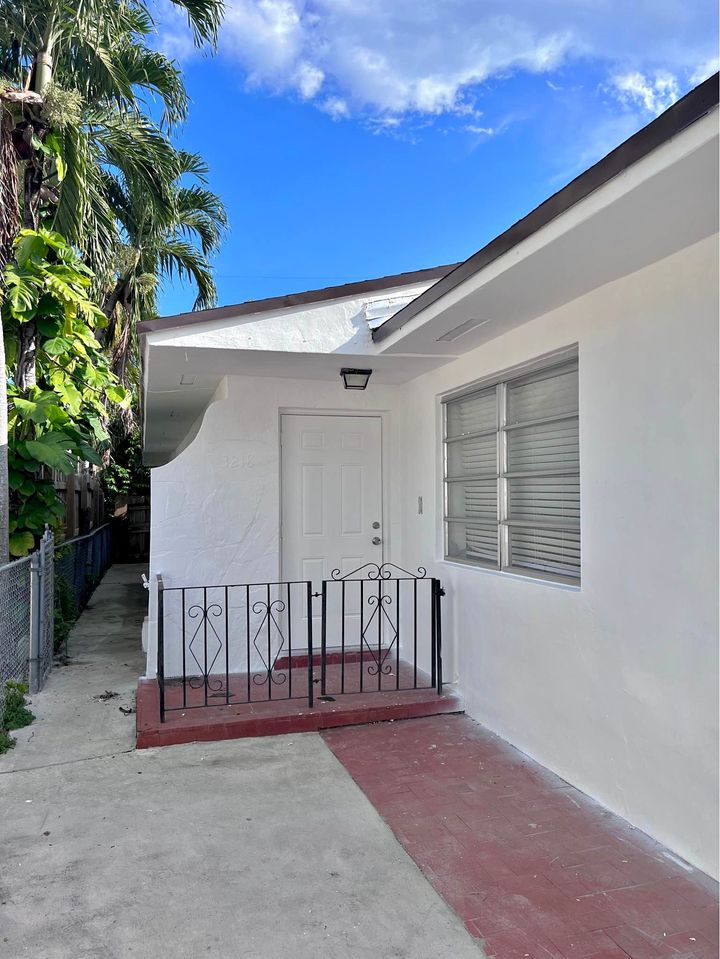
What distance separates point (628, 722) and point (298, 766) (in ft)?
6.14

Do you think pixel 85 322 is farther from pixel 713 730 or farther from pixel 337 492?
pixel 713 730

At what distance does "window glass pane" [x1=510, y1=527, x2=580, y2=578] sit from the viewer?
12.6ft

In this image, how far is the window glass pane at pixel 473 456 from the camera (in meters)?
4.74

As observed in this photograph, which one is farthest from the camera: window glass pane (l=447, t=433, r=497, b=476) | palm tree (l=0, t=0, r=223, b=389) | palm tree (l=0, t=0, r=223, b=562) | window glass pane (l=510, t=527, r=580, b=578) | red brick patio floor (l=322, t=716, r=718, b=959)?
palm tree (l=0, t=0, r=223, b=389)

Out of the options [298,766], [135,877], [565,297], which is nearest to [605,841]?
[298,766]

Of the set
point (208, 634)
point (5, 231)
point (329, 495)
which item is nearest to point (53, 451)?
point (5, 231)

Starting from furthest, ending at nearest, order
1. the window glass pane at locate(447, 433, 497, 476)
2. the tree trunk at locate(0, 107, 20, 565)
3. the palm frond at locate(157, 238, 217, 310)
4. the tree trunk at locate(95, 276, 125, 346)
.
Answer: the palm frond at locate(157, 238, 217, 310)
the tree trunk at locate(95, 276, 125, 346)
the tree trunk at locate(0, 107, 20, 565)
the window glass pane at locate(447, 433, 497, 476)

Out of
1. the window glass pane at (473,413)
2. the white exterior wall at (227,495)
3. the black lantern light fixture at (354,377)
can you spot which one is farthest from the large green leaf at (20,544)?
the window glass pane at (473,413)

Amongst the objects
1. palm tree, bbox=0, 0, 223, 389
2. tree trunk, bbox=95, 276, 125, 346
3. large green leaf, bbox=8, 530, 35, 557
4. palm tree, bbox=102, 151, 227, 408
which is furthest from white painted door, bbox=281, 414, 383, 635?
tree trunk, bbox=95, 276, 125, 346

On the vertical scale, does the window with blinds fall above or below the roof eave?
below

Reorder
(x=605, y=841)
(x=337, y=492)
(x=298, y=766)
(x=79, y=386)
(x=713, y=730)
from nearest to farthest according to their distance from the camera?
1. (x=713, y=730)
2. (x=605, y=841)
3. (x=298, y=766)
4. (x=337, y=492)
5. (x=79, y=386)

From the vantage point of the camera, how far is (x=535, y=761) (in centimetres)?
393

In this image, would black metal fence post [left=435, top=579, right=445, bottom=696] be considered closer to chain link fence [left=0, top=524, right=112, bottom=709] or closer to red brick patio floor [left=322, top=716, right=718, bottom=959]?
red brick patio floor [left=322, top=716, right=718, bottom=959]

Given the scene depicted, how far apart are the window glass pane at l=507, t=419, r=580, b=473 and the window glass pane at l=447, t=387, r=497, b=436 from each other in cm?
30
